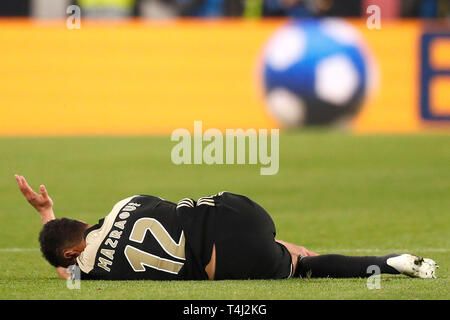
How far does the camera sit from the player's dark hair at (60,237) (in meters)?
5.92

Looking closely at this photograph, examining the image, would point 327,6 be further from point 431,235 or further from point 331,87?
point 431,235

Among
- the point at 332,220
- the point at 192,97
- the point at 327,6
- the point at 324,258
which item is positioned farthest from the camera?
the point at 327,6

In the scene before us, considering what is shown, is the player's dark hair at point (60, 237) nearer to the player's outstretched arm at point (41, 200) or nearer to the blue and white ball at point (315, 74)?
the player's outstretched arm at point (41, 200)

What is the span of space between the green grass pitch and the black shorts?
0.10 m

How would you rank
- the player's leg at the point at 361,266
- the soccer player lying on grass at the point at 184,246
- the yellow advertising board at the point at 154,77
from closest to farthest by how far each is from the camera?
the soccer player lying on grass at the point at 184,246 → the player's leg at the point at 361,266 → the yellow advertising board at the point at 154,77

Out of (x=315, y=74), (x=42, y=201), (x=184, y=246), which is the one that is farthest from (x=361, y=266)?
(x=315, y=74)

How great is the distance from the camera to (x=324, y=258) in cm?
607

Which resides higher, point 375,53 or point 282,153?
point 375,53

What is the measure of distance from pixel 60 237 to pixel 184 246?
0.75 meters

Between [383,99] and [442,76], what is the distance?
Answer: 1.01 meters

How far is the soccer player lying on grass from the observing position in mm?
5730

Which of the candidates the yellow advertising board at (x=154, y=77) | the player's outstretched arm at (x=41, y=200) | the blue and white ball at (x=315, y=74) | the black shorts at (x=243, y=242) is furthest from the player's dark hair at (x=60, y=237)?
the yellow advertising board at (x=154, y=77)

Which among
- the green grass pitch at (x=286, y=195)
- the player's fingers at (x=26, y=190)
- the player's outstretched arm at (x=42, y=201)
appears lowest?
the green grass pitch at (x=286, y=195)
